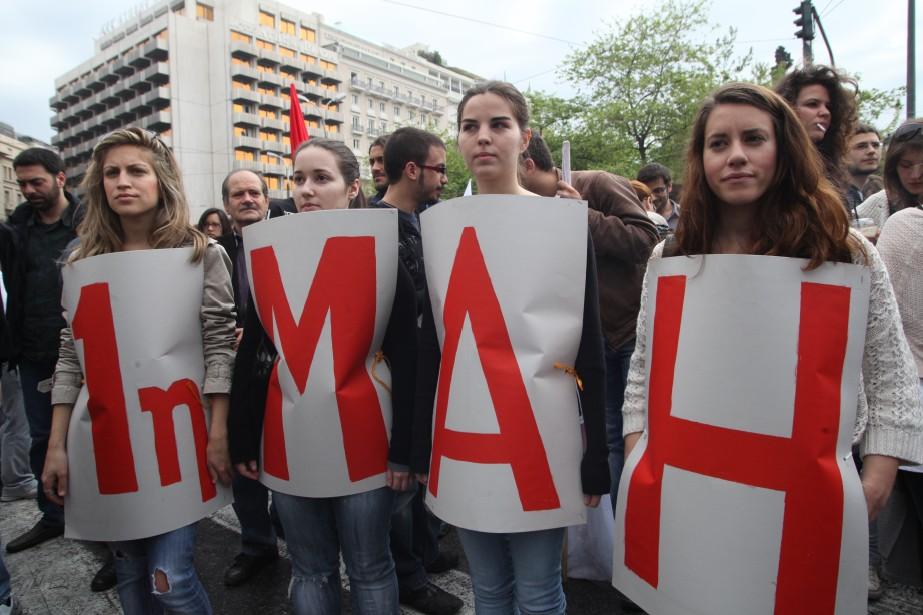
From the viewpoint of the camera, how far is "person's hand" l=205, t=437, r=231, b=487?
1.89 meters

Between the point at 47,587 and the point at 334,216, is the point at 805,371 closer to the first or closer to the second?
the point at 334,216

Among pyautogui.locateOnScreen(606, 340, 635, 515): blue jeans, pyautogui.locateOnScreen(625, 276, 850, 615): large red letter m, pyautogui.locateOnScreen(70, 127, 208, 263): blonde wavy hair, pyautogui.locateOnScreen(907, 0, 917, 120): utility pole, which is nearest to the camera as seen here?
pyautogui.locateOnScreen(625, 276, 850, 615): large red letter m

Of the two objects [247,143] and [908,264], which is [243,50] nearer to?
[247,143]

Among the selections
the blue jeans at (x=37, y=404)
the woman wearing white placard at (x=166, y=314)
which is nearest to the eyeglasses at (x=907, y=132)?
the woman wearing white placard at (x=166, y=314)

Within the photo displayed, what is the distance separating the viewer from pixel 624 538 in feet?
5.00

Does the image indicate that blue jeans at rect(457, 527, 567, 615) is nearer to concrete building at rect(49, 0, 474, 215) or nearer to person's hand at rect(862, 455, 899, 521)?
person's hand at rect(862, 455, 899, 521)

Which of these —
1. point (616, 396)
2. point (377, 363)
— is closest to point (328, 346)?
point (377, 363)

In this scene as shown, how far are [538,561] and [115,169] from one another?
6.04 ft

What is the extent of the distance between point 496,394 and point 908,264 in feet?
4.88

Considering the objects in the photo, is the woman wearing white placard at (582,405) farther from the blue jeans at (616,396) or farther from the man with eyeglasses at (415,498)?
the blue jeans at (616,396)

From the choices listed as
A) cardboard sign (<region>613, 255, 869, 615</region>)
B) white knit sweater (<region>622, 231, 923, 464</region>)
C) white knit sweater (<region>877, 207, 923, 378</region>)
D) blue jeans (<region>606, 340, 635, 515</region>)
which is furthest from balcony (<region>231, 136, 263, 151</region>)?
white knit sweater (<region>622, 231, 923, 464</region>)

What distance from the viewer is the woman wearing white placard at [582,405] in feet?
5.24

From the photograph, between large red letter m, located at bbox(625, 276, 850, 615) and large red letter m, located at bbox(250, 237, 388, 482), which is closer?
large red letter m, located at bbox(625, 276, 850, 615)

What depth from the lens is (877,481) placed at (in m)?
1.33
